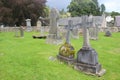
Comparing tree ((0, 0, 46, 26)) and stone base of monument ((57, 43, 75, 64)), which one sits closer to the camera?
stone base of monument ((57, 43, 75, 64))

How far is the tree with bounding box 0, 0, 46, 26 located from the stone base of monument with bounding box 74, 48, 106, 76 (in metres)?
28.6

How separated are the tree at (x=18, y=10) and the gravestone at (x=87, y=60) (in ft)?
93.4

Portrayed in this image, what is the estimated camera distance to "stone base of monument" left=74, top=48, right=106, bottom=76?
352 inches

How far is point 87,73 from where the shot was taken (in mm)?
8898

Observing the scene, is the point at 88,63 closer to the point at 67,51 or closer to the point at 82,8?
the point at 67,51

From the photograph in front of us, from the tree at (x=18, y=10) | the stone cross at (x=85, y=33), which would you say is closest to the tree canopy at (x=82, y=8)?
the tree at (x=18, y=10)

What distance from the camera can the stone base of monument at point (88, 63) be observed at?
895 cm

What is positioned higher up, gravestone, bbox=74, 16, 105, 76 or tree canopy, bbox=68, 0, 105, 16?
tree canopy, bbox=68, 0, 105, 16

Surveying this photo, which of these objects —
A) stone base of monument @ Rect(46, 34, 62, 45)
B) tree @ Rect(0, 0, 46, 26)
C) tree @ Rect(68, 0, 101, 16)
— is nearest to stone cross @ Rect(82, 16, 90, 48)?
stone base of monument @ Rect(46, 34, 62, 45)

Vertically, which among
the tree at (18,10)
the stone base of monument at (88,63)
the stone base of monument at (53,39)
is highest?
the tree at (18,10)

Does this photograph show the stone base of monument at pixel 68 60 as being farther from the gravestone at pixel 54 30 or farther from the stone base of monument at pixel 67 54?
the gravestone at pixel 54 30

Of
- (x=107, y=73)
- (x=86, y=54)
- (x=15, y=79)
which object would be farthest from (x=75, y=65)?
(x=15, y=79)

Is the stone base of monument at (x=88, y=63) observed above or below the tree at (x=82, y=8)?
below

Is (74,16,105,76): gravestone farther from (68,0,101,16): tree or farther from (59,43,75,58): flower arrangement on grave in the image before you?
(68,0,101,16): tree
